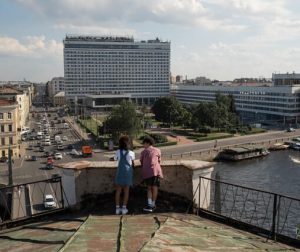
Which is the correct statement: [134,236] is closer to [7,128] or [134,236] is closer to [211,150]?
[7,128]

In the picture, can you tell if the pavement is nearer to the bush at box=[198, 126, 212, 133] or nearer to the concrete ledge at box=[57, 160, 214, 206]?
the concrete ledge at box=[57, 160, 214, 206]

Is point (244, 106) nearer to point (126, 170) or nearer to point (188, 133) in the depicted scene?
point (188, 133)

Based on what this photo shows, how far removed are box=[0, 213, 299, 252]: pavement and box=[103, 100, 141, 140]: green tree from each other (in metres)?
40.1

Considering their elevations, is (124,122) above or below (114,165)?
below

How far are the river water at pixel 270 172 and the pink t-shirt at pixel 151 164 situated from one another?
2265 cm

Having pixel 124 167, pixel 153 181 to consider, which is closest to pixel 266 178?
pixel 153 181

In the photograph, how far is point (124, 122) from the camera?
45.5m

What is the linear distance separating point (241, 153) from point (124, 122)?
1265cm

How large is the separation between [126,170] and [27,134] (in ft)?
183

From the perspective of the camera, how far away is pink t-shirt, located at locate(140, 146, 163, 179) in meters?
5.90

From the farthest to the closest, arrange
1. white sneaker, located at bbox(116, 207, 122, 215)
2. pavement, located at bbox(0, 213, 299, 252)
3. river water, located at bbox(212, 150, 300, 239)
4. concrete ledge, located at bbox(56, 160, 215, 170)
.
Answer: river water, located at bbox(212, 150, 300, 239)
concrete ledge, located at bbox(56, 160, 215, 170)
white sneaker, located at bbox(116, 207, 122, 215)
pavement, located at bbox(0, 213, 299, 252)

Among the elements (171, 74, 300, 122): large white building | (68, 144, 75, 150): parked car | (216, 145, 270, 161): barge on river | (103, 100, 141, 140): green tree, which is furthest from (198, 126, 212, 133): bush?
(171, 74, 300, 122): large white building

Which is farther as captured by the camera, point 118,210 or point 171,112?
point 171,112

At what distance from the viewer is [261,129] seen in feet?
196
